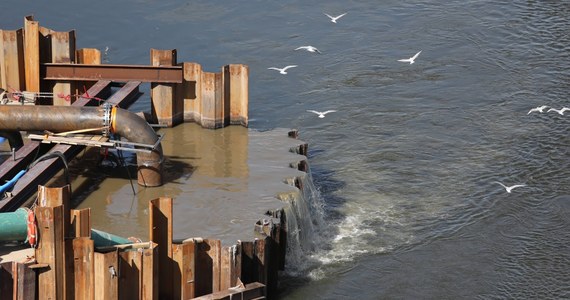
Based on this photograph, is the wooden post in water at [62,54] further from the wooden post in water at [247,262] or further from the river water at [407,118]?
the wooden post in water at [247,262]

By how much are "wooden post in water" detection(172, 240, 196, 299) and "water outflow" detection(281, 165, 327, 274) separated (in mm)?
3957

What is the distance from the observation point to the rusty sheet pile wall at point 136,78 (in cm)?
3450

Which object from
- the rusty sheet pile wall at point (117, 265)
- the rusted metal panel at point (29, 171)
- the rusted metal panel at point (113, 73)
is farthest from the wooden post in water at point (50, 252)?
the rusted metal panel at point (113, 73)

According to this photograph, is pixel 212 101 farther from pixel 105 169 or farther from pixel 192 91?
pixel 105 169

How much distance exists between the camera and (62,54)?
35656 millimetres

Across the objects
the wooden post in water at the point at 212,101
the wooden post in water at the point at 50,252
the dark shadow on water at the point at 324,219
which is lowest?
the dark shadow on water at the point at 324,219

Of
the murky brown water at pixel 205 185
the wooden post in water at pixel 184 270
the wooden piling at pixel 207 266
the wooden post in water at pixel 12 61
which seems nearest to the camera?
the wooden post in water at pixel 184 270

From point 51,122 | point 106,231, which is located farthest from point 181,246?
point 51,122

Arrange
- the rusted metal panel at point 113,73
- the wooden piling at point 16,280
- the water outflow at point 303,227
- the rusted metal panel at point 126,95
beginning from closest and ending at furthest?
the wooden piling at point 16,280
the water outflow at point 303,227
the rusted metal panel at point 126,95
the rusted metal panel at point 113,73

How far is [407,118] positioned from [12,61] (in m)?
14.2

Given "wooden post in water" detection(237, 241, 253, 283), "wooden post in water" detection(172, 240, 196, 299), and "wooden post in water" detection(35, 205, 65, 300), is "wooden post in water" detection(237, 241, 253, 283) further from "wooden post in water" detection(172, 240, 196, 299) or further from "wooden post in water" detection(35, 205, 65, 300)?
"wooden post in water" detection(35, 205, 65, 300)

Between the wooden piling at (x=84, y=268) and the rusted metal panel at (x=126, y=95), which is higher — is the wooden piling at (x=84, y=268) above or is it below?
below

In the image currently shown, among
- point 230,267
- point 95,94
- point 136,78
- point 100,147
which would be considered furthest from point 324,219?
point 95,94

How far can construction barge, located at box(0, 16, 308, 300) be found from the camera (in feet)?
82.0
